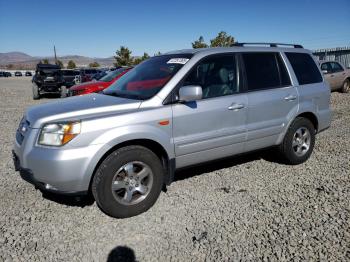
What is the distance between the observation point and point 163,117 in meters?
3.51

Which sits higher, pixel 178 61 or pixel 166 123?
pixel 178 61

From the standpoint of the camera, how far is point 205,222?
11.0ft

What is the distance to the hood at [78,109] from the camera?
3.23 meters

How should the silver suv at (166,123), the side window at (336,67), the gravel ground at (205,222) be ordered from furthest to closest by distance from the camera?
the side window at (336,67)
the silver suv at (166,123)
the gravel ground at (205,222)

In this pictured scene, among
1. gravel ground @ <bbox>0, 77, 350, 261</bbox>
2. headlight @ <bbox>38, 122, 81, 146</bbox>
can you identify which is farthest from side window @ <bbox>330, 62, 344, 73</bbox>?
headlight @ <bbox>38, 122, 81, 146</bbox>

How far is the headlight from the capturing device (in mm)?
3082

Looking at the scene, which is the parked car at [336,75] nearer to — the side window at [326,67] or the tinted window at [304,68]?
the side window at [326,67]

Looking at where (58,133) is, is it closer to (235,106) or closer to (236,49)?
(235,106)

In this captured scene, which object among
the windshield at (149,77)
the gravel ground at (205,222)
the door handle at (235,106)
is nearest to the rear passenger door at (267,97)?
the door handle at (235,106)

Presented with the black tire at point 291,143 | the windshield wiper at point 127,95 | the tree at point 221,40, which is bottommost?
the black tire at point 291,143

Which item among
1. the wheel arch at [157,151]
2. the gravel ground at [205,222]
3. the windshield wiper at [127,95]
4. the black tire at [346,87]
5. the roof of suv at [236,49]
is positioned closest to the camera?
the gravel ground at [205,222]

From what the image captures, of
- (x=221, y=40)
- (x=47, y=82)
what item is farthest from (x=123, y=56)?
(x=47, y=82)

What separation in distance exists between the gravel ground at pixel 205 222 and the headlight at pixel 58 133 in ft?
3.02

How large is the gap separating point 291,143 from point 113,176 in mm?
2862
